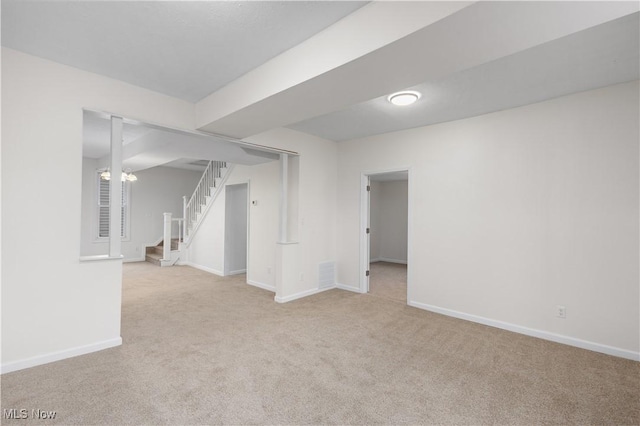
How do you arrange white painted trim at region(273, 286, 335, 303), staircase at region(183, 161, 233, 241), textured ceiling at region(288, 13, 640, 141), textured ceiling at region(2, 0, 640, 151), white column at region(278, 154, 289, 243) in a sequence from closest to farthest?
textured ceiling at region(2, 0, 640, 151) → textured ceiling at region(288, 13, 640, 141) → white painted trim at region(273, 286, 335, 303) → white column at region(278, 154, 289, 243) → staircase at region(183, 161, 233, 241)

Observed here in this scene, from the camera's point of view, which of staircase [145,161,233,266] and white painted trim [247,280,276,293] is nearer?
white painted trim [247,280,276,293]

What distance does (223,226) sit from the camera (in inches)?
257

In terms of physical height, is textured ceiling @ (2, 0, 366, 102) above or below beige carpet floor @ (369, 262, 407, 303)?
above

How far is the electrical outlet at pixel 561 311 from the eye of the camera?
320 centimetres

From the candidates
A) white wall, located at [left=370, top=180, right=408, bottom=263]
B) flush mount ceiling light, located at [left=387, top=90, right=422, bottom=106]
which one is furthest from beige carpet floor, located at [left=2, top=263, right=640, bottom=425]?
white wall, located at [left=370, top=180, right=408, bottom=263]

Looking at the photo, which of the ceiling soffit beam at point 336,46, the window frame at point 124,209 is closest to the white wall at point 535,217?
the ceiling soffit beam at point 336,46

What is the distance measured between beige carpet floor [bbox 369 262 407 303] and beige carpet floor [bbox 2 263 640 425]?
1214mm

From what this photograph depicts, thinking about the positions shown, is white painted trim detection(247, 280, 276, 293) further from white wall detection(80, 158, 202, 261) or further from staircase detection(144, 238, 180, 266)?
white wall detection(80, 158, 202, 261)

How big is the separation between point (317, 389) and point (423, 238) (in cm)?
273

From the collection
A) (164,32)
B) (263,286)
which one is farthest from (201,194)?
(164,32)

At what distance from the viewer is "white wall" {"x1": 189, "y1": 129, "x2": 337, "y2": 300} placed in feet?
15.8

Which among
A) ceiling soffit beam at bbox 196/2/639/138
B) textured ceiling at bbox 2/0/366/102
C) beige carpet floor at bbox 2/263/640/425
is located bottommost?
beige carpet floor at bbox 2/263/640/425

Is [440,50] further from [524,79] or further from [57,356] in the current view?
Answer: [57,356]
